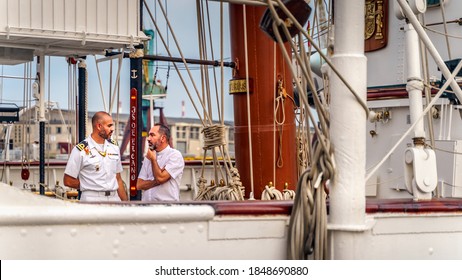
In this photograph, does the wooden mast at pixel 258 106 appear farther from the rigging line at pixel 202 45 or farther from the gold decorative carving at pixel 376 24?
the gold decorative carving at pixel 376 24

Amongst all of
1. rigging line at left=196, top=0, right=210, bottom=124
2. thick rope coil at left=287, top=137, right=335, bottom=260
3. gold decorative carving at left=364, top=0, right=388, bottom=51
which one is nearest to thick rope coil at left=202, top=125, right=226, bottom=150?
rigging line at left=196, top=0, right=210, bottom=124

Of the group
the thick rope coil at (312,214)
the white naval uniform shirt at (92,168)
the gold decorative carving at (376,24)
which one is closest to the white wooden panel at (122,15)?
the white naval uniform shirt at (92,168)

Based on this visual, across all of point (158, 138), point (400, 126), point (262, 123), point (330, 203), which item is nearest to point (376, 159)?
point (400, 126)

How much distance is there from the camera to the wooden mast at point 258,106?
8.73 meters

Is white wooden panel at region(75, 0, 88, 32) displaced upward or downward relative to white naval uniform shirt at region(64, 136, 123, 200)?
upward

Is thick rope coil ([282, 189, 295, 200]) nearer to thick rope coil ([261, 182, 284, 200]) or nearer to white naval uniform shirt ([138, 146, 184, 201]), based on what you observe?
thick rope coil ([261, 182, 284, 200])

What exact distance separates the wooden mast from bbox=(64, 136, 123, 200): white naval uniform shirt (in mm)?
1327

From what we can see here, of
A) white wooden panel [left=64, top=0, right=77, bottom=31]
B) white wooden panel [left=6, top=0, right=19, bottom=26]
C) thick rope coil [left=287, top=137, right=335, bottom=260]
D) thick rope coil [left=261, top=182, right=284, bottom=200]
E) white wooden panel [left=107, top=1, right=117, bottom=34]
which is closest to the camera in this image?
thick rope coil [left=287, top=137, right=335, bottom=260]

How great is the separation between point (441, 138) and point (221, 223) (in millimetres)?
5525

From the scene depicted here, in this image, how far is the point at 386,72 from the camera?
38.9ft

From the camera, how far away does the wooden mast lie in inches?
344

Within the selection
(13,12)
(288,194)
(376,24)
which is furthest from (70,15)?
(376,24)

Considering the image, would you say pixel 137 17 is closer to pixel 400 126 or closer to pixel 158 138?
pixel 158 138

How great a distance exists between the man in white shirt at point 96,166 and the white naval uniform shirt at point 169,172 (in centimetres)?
28
